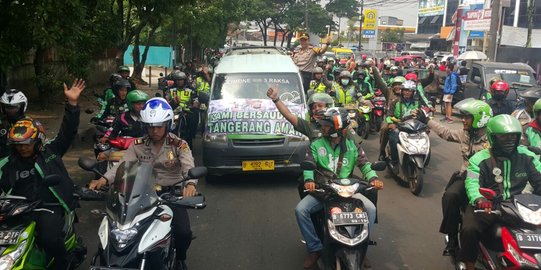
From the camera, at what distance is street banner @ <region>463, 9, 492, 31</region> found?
24514 mm

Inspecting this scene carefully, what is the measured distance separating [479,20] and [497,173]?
23.1 metres

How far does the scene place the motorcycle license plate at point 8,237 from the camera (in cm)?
347

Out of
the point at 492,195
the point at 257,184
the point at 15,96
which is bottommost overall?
the point at 257,184

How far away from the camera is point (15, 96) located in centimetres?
498

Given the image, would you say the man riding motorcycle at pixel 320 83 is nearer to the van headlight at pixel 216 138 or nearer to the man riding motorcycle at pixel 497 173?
the van headlight at pixel 216 138

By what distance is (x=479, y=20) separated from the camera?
82.2 feet

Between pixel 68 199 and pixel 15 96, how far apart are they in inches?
54.3

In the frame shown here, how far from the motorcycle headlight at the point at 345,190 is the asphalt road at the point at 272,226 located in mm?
1278

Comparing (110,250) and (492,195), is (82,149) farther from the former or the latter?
(492,195)

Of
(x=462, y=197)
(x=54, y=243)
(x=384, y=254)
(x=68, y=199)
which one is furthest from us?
(x=384, y=254)

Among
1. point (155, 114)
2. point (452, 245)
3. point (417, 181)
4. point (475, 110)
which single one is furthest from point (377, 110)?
point (155, 114)

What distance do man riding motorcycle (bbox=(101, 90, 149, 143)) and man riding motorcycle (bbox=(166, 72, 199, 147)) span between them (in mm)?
3319

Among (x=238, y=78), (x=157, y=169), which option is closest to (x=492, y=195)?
(x=157, y=169)

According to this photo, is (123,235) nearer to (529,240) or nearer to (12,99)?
(12,99)
